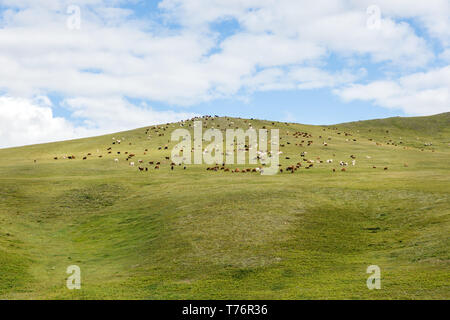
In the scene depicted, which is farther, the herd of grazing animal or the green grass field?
the herd of grazing animal

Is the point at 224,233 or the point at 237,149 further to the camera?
the point at 237,149

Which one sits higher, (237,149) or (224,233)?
(237,149)

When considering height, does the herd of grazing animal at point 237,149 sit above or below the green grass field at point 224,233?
above

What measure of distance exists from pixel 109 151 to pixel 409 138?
74.2m

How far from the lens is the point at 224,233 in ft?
98.4

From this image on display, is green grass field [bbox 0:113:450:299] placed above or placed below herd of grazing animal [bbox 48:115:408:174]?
below

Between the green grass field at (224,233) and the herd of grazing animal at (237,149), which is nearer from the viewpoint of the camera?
the green grass field at (224,233)

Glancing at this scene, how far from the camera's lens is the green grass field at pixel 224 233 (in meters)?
22.4

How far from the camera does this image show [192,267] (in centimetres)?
2523

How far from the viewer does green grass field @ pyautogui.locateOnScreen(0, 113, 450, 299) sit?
882 inches
